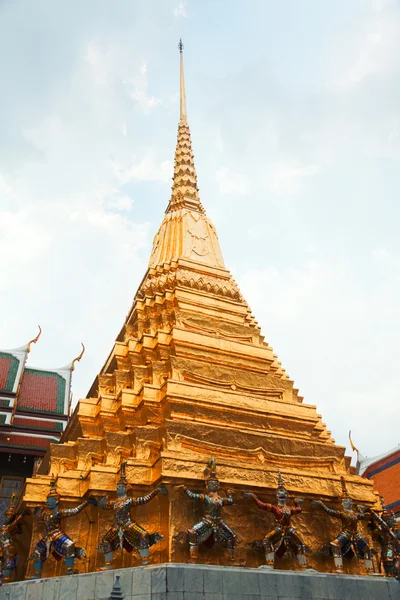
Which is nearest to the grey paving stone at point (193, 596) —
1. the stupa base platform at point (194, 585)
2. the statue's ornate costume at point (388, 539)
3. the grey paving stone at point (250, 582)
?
the stupa base platform at point (194, 585)

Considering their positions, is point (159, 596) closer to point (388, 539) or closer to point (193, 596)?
point (193, 596)

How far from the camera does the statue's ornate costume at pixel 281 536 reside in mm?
8227

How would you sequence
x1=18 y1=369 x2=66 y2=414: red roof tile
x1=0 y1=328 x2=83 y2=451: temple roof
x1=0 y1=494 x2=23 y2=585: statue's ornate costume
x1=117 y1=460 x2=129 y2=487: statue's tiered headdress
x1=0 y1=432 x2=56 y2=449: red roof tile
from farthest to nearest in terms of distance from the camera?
x1=18 y1=369 x2=66 y2=414: red roof tile, x1=0 y1=328 x2=83 y2=451: temple roof, x1=0 y1=432 x2=56 y2=449: red roof tile, x1=0 y1=494 x2=23 y2=585: statue's ornate costume, x1=117 y1=460 x2=129 y2=487: statue's tiered headdress

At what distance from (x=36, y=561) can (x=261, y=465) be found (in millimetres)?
4059

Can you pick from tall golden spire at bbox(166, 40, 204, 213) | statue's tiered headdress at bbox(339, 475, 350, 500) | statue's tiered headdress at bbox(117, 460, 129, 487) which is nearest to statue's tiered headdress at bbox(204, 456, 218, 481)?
statue's tiered headdress at bbox(117, 460, 129, 487)

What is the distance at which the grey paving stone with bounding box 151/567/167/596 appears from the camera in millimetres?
6559

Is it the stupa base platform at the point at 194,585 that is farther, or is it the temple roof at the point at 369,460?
the temple roof at the point at 369,460

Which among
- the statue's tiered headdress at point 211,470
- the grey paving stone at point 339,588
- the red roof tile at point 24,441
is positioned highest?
the red roof tile at point 24,441

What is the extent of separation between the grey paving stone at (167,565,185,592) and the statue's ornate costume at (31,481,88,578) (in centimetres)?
206

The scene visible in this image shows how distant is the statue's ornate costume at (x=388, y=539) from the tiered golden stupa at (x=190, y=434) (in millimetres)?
431

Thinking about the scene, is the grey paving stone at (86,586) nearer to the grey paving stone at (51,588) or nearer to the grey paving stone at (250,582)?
the grey paving stone at (51,588)

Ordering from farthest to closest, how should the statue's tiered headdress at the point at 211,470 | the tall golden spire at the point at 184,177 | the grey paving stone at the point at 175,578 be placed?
1. the tall golden spire at the point at 184,177
2. the statue's tiered headdress at the point at 211,470
3. the grey paving stone at the point at 175,578

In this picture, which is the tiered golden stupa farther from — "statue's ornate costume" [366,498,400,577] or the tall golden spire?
the tall golden spire

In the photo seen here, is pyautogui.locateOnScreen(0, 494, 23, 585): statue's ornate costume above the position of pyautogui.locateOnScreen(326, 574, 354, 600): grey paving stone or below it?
above
